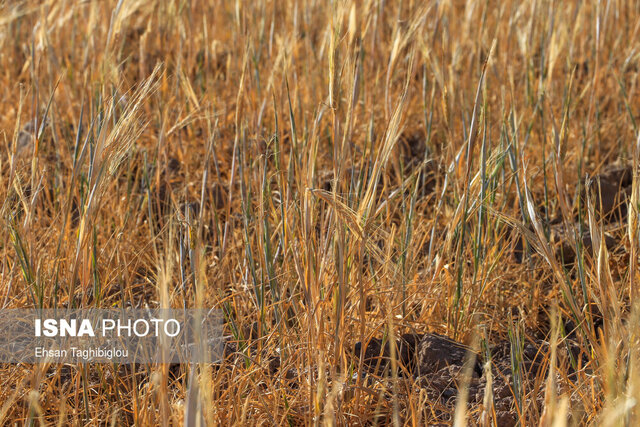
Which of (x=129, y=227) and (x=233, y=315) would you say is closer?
(x=233, y=315)

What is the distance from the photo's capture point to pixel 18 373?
121 cm

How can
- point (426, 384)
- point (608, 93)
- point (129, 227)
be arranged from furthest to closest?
1. point (608, 93)
2. point (129, 227)
3. point (426, 384)

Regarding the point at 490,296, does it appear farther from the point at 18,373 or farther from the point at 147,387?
the point at 18,373

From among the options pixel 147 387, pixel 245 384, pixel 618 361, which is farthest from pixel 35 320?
pixel 618 361

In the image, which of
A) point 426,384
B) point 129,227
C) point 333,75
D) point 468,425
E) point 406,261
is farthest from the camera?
point 129,227

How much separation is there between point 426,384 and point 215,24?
2017 millimetres

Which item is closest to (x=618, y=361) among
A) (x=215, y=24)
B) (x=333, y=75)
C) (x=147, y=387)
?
(x=333, y=75)

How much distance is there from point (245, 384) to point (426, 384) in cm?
33

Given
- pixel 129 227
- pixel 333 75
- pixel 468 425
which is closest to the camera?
pixel 333 75

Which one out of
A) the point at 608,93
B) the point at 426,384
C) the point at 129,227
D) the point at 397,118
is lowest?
the point at 426,384

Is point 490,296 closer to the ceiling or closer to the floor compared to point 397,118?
closer to the floor

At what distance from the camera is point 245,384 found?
3.86 ft

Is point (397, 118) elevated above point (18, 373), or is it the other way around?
point (397, 118)

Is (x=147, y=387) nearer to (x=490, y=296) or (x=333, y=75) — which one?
(x=333, y=75)
